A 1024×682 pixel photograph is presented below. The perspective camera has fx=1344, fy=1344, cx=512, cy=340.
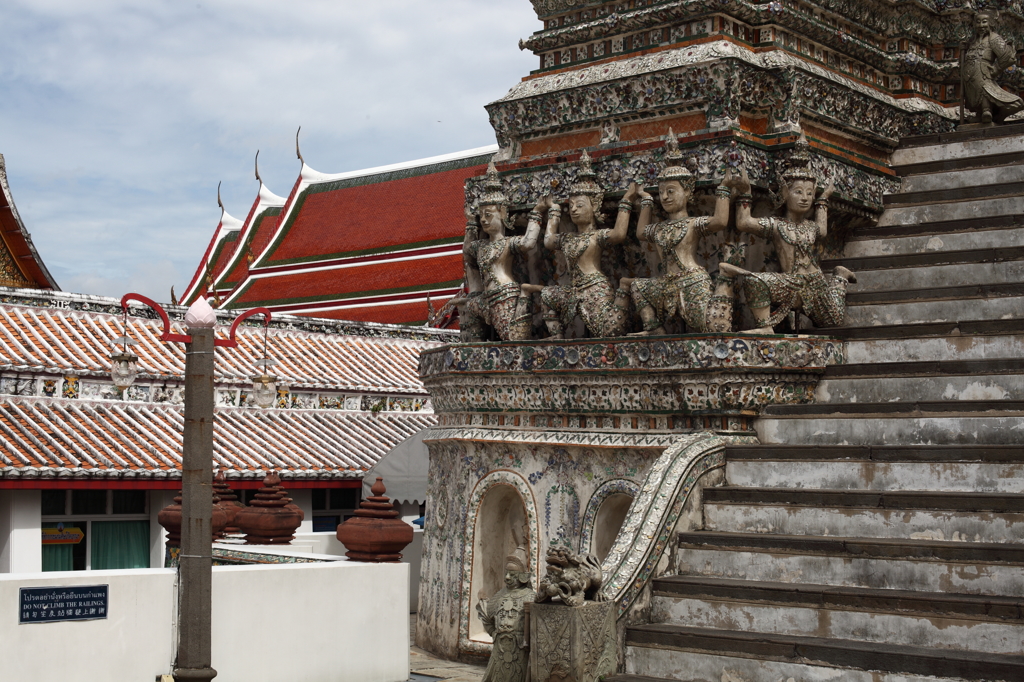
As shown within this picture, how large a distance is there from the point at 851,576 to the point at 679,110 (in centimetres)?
436

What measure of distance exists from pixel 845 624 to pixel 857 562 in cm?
43

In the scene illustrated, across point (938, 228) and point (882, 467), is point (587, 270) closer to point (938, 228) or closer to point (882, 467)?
point (938, 228)

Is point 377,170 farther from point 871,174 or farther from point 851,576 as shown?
point 851,576

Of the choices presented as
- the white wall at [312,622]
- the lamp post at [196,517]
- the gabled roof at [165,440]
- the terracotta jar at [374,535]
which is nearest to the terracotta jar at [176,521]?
the terracotta jar at [374,535]

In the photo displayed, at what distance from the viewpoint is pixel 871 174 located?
1077cm

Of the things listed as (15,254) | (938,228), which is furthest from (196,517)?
(15,254)

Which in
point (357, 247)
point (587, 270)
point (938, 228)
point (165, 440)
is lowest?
point (165, 440)

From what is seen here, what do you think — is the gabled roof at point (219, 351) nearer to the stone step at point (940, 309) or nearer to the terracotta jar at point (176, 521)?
the terracotta jar at point (176, 521)

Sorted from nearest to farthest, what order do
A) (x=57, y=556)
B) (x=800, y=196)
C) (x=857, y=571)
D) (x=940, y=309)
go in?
(x=857, y=571), (x=940, y=309), (x=800, y=196), (x=57, y=556)

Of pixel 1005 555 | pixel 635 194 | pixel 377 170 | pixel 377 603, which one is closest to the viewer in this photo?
pixel 1005 555

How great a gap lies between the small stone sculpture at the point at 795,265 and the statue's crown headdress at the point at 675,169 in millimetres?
362

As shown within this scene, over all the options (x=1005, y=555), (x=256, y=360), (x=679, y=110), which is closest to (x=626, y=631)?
(x=1005, y=555)

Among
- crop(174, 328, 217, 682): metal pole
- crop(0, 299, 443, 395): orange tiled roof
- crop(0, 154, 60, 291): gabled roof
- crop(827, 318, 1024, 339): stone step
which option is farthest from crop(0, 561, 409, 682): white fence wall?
crop(0, 154, 60, 291): gabled roof

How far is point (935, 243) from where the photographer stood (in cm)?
1030
